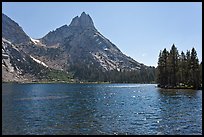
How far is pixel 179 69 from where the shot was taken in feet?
379

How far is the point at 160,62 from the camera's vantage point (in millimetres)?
121875

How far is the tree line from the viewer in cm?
10497

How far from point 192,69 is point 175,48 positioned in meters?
14.7

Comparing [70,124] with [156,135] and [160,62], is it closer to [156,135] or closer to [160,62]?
[156,135]

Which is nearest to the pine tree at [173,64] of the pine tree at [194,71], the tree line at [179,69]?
the tree line at [179,69]

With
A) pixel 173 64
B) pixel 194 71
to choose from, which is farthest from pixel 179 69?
pixel 194 71

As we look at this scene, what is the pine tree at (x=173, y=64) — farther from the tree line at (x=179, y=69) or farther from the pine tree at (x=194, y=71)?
the pine tree at (x=194, y=71)

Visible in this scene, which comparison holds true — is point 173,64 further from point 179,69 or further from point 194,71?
point 194,71

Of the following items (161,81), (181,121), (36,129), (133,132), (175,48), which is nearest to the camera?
(133,132)

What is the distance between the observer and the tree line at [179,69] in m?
105

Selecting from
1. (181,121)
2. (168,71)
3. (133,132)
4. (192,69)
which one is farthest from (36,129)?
(168,71)

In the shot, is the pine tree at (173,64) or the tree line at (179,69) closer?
the tree line at (179,69)

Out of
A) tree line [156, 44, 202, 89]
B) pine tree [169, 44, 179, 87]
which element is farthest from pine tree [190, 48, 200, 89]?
pine tree [169, 44, 179, 87]

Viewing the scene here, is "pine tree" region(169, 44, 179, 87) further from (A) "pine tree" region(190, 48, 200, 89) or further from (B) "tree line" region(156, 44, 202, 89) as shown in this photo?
(A) "pine tree" region(190, 48, 200, 89)
